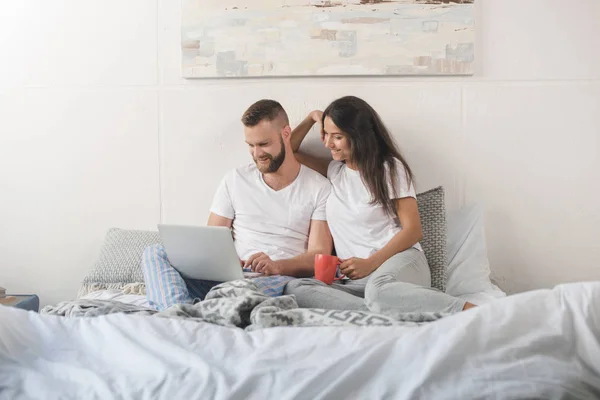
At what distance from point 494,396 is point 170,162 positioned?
2333 millimetres

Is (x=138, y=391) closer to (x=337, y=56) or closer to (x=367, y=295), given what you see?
(x=367, y=295)

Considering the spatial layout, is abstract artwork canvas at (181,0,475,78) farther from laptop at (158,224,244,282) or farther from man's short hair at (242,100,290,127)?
laptop at (158,224,244,282)

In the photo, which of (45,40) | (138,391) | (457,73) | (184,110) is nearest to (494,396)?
(138,391)

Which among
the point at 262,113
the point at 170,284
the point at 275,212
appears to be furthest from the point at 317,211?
the point at 170,284

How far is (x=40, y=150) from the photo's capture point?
3.46 meters

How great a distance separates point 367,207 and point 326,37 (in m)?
0.88

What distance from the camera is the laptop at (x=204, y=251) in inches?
97.2

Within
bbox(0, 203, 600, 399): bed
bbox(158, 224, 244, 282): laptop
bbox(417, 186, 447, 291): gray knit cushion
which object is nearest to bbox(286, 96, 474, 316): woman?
bbox(417, 186, 447, 291): gray knit cushion

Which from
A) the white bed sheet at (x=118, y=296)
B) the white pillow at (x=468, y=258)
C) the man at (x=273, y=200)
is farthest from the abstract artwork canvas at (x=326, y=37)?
the white bed sheet at (x=118, y=296)

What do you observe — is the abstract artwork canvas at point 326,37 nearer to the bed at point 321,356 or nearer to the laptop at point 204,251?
the laptop at point 204,251

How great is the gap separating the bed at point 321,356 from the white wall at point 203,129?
1.74 meters

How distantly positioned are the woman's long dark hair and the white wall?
32cm

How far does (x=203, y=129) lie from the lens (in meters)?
3.36

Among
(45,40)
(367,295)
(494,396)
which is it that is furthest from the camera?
(45,40)
